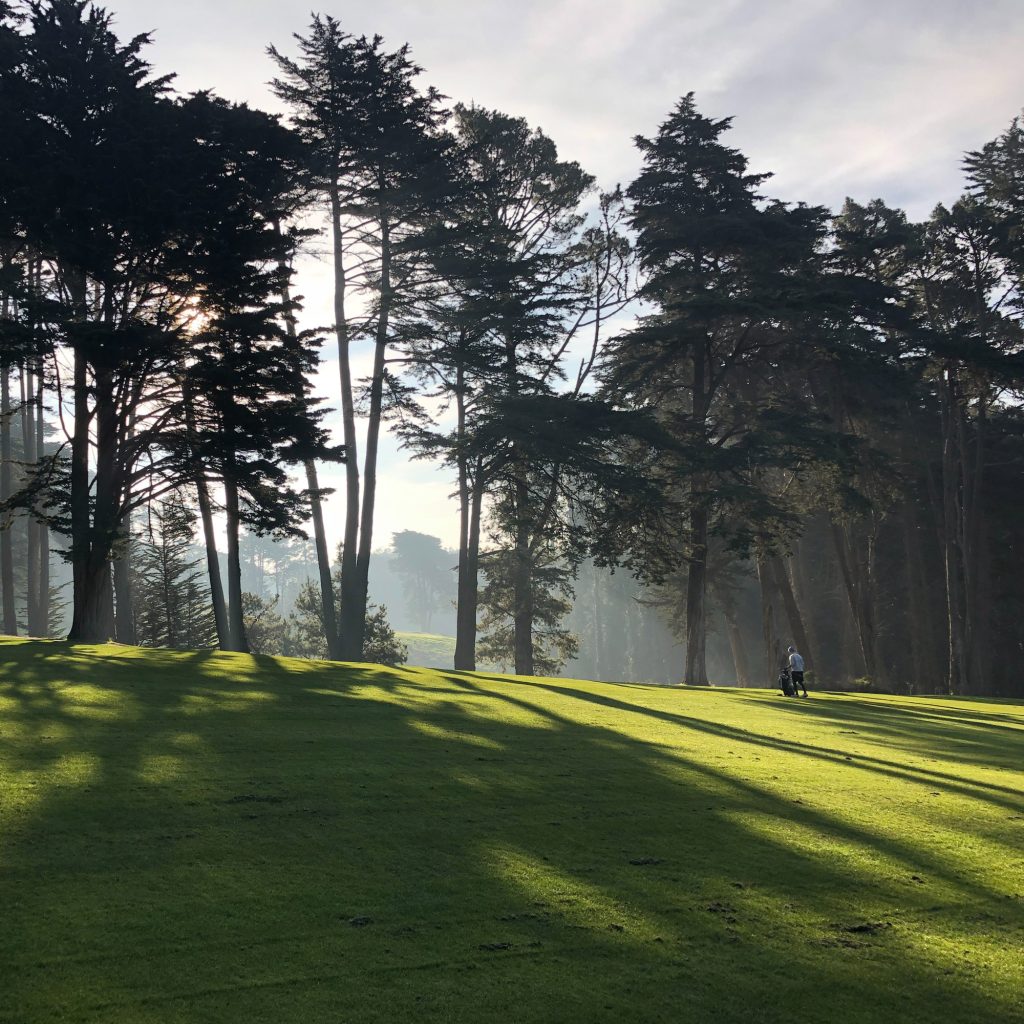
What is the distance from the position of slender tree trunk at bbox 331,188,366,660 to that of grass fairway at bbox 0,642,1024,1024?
16.4 m

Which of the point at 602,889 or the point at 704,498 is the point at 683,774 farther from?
the point at 704,498

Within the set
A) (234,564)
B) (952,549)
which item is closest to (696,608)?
(952,549)

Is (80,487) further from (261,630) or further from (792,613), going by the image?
(261,630)

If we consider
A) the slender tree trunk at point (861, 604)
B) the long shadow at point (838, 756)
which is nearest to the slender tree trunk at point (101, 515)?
the long shadow at point (838, 756)

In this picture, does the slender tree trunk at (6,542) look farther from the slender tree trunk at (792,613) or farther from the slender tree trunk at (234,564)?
the slender tree trunk at (792,613)

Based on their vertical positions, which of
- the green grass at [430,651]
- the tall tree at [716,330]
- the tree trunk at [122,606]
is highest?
the tall tree at [716,330]

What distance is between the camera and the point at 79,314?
70.8ft

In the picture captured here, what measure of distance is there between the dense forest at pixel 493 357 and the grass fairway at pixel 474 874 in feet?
39.3

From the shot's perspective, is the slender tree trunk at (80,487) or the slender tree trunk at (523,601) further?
the slender tree trunk at (523,601)

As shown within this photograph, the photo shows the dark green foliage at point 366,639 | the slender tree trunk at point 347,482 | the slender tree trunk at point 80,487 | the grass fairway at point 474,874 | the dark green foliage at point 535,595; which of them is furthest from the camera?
the dark green foliage at point 366,639

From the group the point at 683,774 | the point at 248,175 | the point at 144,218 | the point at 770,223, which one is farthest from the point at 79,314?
the point at 770,223

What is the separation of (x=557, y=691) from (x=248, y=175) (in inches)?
597

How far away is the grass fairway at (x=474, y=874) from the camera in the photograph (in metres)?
4.94

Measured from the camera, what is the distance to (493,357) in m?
30.8
